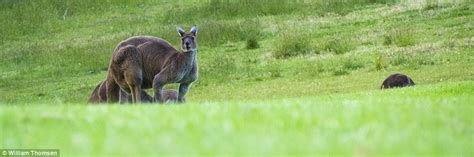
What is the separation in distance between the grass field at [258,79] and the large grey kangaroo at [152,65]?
5.32 feet

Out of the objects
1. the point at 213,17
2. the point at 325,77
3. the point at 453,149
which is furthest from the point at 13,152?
the point at 213,17

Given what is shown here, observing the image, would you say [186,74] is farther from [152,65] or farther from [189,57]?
[152,65]

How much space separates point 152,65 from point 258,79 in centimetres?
992

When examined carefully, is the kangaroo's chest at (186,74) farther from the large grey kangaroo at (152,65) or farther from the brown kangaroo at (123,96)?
the brown kangaroo at (123,96)

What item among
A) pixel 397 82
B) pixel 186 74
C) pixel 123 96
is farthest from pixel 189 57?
pixel 397 82

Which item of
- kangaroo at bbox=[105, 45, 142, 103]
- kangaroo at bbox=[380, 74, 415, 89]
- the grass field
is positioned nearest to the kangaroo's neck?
kangaroo at bbox=[105, 45, 142, 103]

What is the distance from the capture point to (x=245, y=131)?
7457 mm

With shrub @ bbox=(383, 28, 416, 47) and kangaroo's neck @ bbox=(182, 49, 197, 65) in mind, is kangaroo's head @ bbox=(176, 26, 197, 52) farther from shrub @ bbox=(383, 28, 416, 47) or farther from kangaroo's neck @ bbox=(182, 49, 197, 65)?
shrub @ bbox=(383, 28, 416, 47)

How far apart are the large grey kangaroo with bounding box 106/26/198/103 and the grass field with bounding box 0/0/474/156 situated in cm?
162

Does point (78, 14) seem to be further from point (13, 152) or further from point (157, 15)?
point (13, 152)

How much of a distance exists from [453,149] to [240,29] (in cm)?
3166

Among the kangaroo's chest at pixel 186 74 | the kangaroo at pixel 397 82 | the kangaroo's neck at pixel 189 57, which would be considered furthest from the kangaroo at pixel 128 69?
the kangaroo at pixel 397 82

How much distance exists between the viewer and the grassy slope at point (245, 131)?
260 inches

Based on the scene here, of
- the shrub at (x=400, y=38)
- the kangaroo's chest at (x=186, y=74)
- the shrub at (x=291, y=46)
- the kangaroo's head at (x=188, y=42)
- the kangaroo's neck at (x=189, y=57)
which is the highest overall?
the kangaroo's head at (x=188, y=42)
